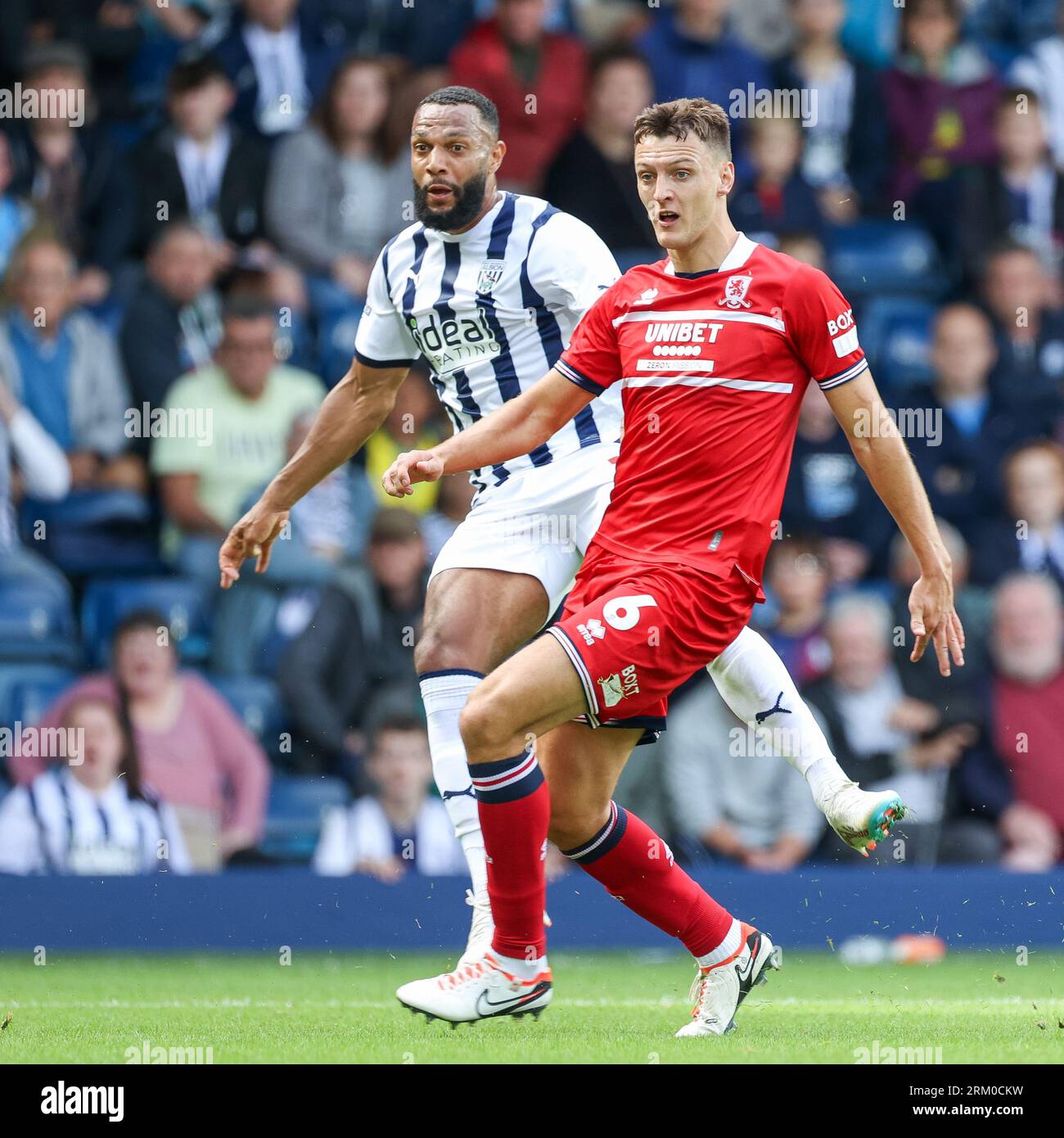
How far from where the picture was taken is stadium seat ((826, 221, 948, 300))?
433 inches

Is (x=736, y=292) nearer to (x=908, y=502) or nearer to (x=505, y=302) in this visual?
(x=908, y=502)

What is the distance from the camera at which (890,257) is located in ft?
36.5

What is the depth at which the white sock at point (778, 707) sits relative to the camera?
5863 millimetres

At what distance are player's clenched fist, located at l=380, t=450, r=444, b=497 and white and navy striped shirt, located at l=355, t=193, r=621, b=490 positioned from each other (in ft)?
3.54

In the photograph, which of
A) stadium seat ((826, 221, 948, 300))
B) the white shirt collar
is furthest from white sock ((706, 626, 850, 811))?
stadium seat ((826, 221, 948, 300))

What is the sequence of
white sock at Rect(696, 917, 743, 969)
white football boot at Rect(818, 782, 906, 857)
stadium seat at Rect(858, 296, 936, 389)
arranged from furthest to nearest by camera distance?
1. stadium seat at Rect(858, 296, 936, 389)
2. white sock at Rect(696, 917, 743, 969)
3. white football boot at Rect(818, 782, 906, 857)

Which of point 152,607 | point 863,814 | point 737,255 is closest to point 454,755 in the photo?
point 863,814

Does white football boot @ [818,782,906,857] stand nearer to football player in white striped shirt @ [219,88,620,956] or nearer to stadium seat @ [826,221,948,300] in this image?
football player in white striped shirt @ [219,88,620,956]

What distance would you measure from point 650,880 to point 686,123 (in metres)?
2.19

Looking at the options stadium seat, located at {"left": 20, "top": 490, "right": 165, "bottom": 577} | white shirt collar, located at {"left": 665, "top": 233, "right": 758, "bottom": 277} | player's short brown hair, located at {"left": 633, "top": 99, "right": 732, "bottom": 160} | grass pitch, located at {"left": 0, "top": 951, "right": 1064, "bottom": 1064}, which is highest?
player's short brown hair, located at {"left": 633, "top": 99, "right": 732, "bottom": 160}

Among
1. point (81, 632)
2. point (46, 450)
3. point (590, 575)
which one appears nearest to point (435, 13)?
point (46, 450)

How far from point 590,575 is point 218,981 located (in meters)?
2.89

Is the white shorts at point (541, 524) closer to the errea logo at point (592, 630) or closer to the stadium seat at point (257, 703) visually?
the errea logo at point (592, 630)

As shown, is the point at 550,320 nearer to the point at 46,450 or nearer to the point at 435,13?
the point at 46,450
